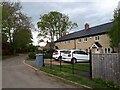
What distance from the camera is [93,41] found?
52.2 meters

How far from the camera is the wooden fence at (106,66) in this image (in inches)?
531

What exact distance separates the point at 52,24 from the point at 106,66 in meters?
77.8

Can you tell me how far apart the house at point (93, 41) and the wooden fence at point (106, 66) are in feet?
87.2

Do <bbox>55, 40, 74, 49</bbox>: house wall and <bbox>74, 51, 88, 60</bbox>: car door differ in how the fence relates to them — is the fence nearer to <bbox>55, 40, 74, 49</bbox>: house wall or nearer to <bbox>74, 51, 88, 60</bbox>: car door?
<bbox>74, 51, 88, 60</bbox>: car door

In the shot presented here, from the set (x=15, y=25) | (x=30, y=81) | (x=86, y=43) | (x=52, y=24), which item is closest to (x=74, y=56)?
(x=30, y=81)

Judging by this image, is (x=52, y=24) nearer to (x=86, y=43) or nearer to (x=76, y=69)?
(x=86, y=43)

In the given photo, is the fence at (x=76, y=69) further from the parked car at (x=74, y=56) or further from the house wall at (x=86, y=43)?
the house wall at (x=86, y=43)

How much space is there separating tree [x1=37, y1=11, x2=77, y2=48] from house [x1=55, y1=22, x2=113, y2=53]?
19959 millimetres

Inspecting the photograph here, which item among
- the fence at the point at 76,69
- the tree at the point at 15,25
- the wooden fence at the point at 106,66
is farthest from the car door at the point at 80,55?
the tree at the point at 15,25

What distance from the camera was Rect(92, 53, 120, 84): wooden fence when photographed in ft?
44.3

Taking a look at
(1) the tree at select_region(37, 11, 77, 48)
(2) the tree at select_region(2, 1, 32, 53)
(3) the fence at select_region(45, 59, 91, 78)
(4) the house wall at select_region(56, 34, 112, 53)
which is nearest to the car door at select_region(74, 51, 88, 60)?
(3) the fence at select_region(45, 59, 91, 78)

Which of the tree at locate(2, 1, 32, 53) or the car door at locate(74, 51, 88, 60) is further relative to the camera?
the tree at locate(2, 1, 32, 53)

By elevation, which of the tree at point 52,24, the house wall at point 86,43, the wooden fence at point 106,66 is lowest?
the wooden fence at point 106,66

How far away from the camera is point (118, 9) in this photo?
34.2 meters
